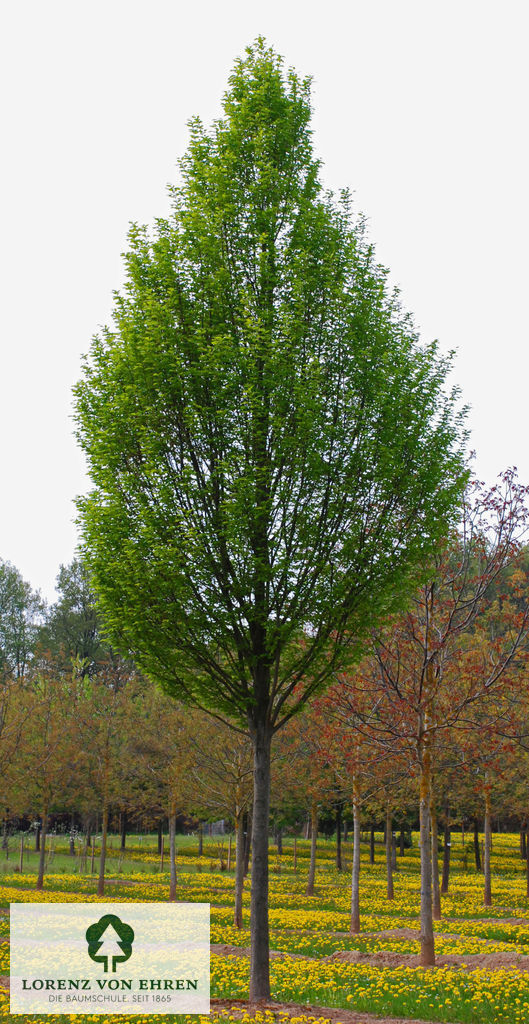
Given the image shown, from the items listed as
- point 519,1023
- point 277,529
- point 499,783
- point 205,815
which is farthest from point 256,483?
point 205,815

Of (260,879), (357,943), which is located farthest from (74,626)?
(260,879)

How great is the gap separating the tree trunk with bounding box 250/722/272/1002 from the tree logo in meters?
3.19

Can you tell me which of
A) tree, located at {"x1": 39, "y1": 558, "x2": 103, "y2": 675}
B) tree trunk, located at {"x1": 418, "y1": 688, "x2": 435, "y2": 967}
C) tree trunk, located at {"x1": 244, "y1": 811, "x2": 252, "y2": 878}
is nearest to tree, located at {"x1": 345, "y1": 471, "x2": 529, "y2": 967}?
tree trunk, located at {"x1": 418, "y1": 688, "x2": 435, "y2": 967}

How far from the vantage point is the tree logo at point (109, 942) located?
12203 mm

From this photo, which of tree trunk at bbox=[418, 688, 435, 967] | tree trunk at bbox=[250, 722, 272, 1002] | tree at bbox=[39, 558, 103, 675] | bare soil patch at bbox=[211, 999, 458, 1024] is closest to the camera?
bare soil patch at bbox=[211, 999, 458, 1024]

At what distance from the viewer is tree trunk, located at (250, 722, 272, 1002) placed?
386 inches

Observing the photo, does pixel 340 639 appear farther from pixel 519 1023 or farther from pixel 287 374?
pixel 519 1023

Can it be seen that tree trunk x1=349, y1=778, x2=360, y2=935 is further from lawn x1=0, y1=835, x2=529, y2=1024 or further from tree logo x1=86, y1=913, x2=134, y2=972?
tree logo x1=86, y1=913, x2=134, y2=972

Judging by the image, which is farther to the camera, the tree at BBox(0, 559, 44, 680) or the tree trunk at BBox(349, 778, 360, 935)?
the tree at BBox(0, 559, 44, 680)

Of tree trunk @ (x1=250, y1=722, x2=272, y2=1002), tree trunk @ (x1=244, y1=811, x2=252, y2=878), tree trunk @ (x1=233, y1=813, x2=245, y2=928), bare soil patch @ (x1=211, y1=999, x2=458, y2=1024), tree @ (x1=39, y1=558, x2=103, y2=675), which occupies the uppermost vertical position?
tree @ (x1=39, y1=558, x2=103, y2=675)

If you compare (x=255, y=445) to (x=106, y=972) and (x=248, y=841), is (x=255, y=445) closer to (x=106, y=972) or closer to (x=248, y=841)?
(x=106, y=972)

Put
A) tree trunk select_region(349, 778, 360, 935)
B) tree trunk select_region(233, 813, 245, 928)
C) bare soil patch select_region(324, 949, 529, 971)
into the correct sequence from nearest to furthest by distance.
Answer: bare soil patch select_region(324, 949, 529, 971) → tree trunk select_region(349, 778, 360, 935) → tree trunk select_region(233, 813, 245, 928)

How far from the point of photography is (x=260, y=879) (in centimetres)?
1002

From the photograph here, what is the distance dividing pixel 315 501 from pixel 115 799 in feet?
88.5
